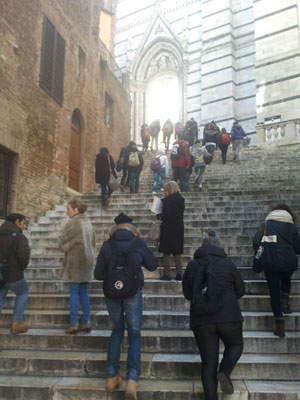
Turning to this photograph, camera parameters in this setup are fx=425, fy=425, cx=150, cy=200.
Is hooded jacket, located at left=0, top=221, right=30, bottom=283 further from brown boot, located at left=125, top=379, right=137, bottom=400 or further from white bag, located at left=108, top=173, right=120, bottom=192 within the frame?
white bag, located at left=108, top=173, right=120, bottom=192

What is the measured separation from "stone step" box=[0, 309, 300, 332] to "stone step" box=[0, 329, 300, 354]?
0.48 ft

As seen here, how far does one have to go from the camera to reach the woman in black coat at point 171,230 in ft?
22.3

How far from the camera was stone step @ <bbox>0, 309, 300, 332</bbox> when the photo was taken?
5.65 m

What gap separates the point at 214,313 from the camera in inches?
158

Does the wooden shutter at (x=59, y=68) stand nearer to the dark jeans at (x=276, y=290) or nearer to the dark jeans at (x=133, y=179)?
the dark jeans at (x=133, y=179)

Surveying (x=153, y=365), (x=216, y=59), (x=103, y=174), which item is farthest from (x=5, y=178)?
(x=216, y=59)

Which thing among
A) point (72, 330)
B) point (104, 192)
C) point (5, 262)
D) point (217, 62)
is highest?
point (217, 62)

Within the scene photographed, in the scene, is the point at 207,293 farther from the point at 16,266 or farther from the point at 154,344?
the point at 16,266

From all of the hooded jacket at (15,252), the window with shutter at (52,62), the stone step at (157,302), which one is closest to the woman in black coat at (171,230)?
the stone step at (157,302)

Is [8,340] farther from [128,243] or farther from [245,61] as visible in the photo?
[245,61]

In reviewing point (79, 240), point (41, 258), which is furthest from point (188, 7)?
→ point (79, 240)

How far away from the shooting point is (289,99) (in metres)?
22.0

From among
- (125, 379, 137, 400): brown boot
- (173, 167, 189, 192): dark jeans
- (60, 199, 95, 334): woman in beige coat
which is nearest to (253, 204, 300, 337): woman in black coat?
(125, 379, 137, 400): brown boot

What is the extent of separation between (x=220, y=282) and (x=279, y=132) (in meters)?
16.3
